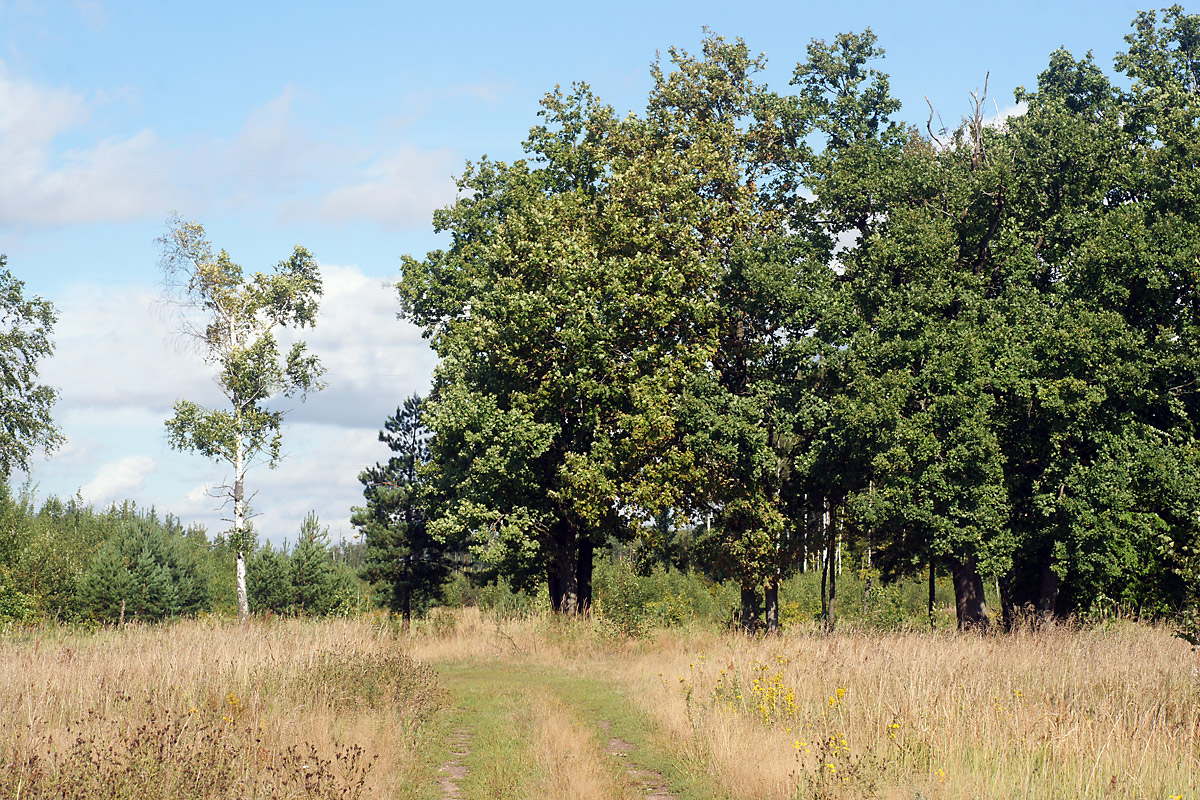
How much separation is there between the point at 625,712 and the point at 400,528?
3186cm

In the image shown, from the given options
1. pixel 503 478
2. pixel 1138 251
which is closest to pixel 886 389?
pixel 1138 251

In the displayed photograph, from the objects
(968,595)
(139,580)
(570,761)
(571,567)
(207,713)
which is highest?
(571,567)

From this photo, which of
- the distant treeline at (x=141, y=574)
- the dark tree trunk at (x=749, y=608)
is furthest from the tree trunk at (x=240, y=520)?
the dark tree trunk at (x=749, y=608)

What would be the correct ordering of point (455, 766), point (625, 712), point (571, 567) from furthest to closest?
point (571, 567), point (625, 712), point (455, 766)

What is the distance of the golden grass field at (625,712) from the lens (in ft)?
28.7

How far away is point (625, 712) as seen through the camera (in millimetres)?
15875

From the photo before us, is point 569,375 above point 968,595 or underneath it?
above

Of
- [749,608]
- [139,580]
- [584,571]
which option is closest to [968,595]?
[749,608]

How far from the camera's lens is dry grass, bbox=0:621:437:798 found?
8453 mm

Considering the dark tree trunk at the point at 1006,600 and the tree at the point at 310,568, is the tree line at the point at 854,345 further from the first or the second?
the tree at the point at 310,568

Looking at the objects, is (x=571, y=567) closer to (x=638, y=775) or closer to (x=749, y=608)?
(x=749, y=608)

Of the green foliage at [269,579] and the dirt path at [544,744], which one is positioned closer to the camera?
the dirt path at [544,744]

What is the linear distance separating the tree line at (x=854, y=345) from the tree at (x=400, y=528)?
11418 mm

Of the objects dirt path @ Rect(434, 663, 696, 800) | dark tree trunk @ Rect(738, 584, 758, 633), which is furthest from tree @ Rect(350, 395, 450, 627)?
dirt path @ Rect(434, 663, 696, 800)
